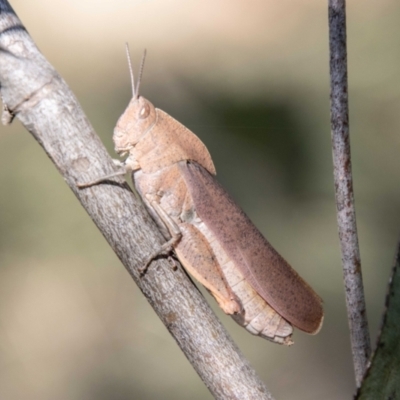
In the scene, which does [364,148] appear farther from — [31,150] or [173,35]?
[31,150]

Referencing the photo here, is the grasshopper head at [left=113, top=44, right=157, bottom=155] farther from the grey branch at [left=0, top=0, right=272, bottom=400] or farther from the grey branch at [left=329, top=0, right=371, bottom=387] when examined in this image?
the grey branch at [left=329, top=0, right=371, bottom=387]

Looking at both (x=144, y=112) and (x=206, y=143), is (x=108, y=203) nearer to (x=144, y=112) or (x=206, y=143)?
(x=144, y=112)

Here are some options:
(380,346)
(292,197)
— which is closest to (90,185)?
(380,346)

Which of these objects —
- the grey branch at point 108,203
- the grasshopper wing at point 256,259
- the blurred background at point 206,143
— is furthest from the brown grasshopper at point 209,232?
the blurred background at point 206,143

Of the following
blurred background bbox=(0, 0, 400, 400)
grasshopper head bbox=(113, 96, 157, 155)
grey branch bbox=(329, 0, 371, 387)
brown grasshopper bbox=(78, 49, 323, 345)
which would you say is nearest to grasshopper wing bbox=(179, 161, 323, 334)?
brown grasshopper bbox=(78, 49, 323, 345)

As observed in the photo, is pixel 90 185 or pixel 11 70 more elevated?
pixel 11 70

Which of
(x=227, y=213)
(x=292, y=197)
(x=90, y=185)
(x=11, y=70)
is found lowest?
(x=292, y=197)

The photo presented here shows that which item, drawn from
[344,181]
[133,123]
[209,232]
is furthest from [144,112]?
[344,181]
